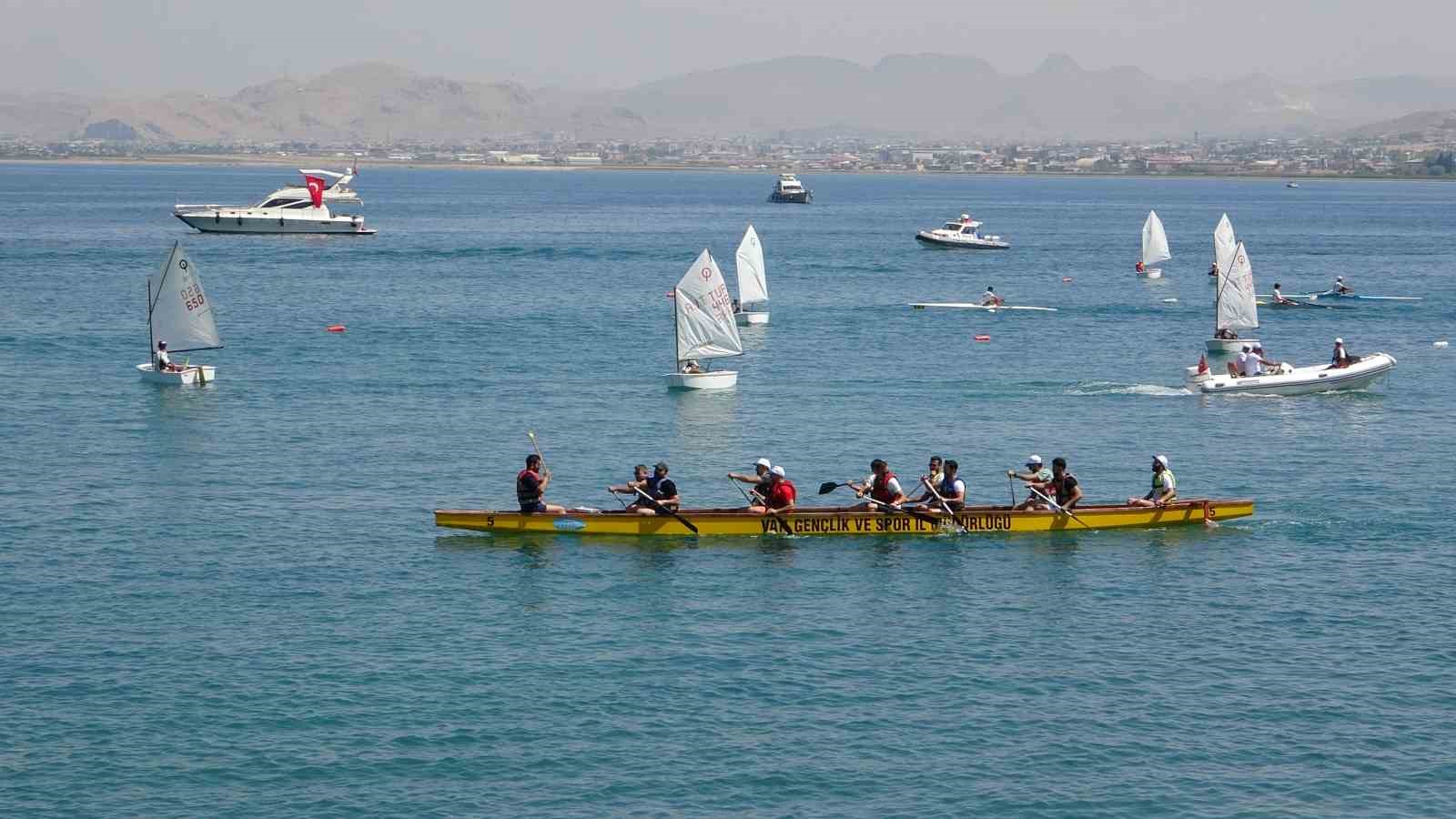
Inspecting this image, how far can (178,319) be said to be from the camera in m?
79.9

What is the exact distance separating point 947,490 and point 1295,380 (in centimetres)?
3157

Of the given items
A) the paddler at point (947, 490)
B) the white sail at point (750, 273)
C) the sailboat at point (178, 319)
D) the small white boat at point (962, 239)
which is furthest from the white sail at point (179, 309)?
the small white boat at point (962, 239)

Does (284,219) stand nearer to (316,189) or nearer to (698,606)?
(316,189)

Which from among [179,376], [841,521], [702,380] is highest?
[179,376]

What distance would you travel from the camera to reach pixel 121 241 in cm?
17212

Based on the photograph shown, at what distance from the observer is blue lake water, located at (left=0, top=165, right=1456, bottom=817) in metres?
33.3

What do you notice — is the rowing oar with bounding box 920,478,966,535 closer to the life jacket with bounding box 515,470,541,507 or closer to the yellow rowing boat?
the yellow rowing boat

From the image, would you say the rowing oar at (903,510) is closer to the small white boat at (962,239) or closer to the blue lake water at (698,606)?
the blue lake water at (698,606)

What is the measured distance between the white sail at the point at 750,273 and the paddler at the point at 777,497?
51.1 metres

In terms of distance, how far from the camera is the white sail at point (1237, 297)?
87750 mm

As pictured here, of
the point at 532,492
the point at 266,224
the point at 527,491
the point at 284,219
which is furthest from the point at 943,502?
the point at 266,224

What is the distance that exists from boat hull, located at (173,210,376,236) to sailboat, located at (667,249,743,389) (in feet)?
369

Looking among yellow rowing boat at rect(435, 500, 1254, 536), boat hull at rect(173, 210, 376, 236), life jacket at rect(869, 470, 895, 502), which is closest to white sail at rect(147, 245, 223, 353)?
yellow rowing boat at rect(435, 500, 1254, 536)

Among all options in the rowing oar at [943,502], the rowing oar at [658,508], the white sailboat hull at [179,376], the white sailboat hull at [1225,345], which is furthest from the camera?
the white sailboat hull at [1225,345]
